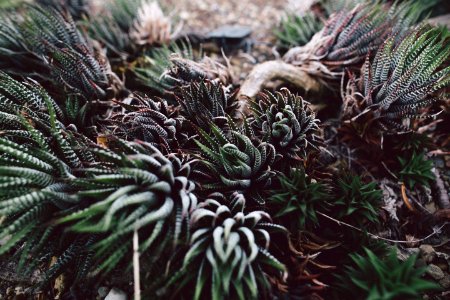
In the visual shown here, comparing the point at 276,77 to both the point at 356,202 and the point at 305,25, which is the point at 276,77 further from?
the point at 356,202

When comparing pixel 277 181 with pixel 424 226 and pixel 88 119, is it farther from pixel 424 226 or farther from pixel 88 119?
pixel 88 119

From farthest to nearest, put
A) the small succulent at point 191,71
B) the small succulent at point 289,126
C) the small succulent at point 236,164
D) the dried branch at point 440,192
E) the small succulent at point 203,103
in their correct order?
the small succulent at point 191,71
the dried branch at point 440,192
the small succulent at point 203,103
the small succulent at point 289,126
the small succulent at point 236,164

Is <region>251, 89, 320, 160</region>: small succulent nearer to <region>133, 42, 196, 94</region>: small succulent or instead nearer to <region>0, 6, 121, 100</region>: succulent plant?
<region>133, 42, 196, 94</region>: small succulent

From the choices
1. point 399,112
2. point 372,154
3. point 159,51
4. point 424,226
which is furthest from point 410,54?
point 159,51

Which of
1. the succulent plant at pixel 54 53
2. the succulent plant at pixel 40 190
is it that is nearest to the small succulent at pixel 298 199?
the succulent plant at pixel 40 190

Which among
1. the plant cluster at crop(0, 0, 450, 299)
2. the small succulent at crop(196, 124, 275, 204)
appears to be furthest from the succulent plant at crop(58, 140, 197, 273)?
the small succulent at crop(196, 124, 275, 204)

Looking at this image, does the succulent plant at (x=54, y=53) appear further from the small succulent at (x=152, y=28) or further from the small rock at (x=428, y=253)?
the small rock at (x=428, y=253)
